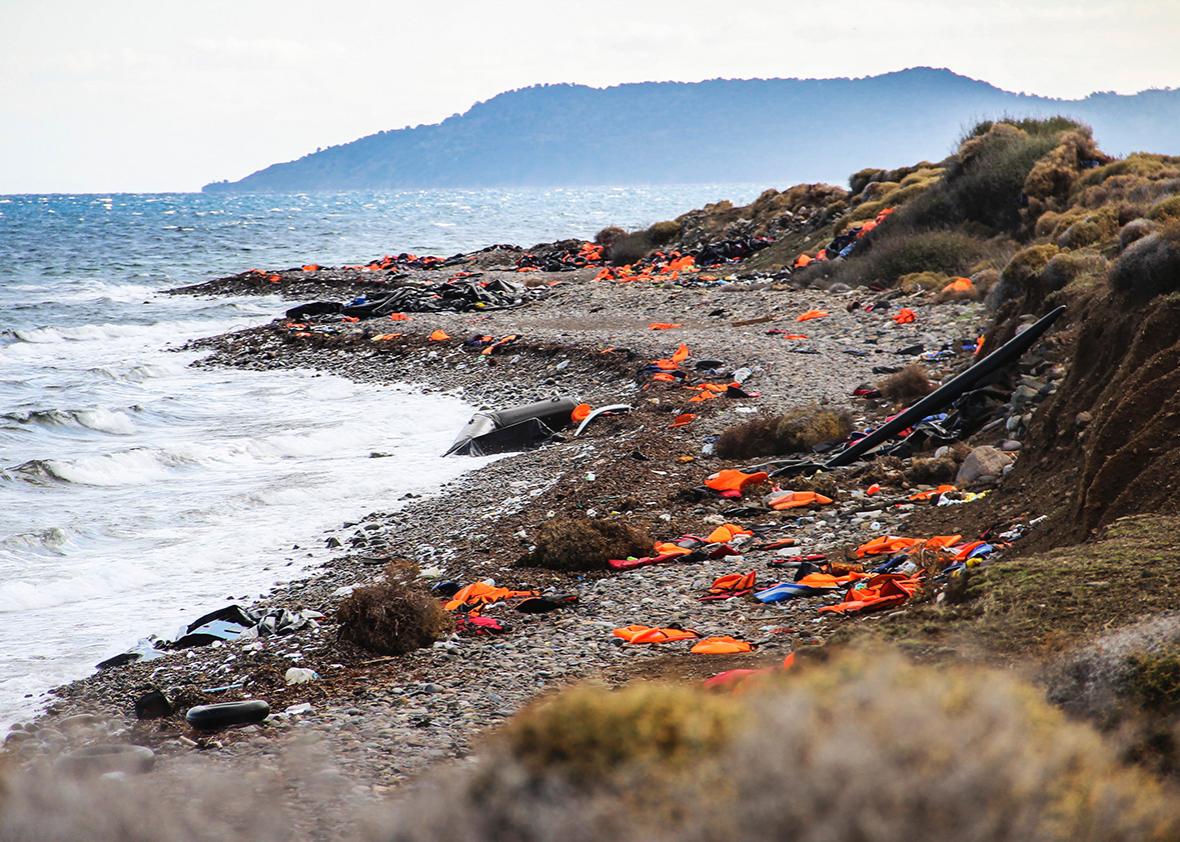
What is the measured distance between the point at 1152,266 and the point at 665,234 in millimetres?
26404

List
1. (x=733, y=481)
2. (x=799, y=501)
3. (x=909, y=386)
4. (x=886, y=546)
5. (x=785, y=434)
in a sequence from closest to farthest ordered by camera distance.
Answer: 1. (x=886, y=546)
2. (x=799, y=501)
3. (x=733, y=481)
4. (x=785, y=434)
5. (x=909, y=386)

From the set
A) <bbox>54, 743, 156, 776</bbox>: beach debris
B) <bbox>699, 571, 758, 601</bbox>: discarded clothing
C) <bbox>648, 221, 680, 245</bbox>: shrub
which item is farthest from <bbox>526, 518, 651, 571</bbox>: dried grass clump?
<bbox>648, 221, 680, 245</bbox>: shrub

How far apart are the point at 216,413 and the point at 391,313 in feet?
30.1

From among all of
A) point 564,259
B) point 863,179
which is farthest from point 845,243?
point 564,259

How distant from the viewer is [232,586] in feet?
25.5

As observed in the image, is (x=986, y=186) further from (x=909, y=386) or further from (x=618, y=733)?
(x=618, y=733)

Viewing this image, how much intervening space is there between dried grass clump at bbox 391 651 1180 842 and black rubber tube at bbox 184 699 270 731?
11.7 ft

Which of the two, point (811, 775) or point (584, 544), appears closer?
point (811, 775)

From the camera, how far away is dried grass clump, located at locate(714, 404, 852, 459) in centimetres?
962

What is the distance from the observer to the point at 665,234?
107 ft

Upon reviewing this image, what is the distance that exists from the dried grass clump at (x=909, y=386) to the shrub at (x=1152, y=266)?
10.9ft

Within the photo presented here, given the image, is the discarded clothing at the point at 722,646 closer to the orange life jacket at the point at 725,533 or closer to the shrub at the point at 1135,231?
the orange life jacket at the point at 725,533

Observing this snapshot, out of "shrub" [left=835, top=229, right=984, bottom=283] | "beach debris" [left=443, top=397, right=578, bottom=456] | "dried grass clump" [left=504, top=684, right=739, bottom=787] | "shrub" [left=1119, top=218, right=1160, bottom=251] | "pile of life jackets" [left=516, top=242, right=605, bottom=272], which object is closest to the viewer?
"dried grass clump" [left=504, top=684, right=739, bottom=787]

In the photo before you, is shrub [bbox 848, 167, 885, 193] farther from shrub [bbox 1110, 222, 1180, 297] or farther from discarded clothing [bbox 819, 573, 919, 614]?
discarded clothing [bbox 819, 573, 919, 614]
